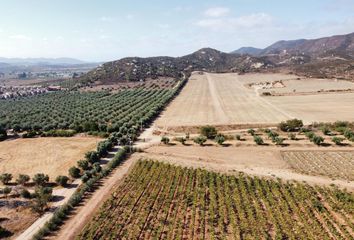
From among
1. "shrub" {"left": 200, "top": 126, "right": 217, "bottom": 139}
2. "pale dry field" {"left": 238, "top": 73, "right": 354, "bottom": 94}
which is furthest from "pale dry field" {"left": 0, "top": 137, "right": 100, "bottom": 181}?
"pale dry field" {"left": 238, "top": 73, "right": 354, "bottom": 94}

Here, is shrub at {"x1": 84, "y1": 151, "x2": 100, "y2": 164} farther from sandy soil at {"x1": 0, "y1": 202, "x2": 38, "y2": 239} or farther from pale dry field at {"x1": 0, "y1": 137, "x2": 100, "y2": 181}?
sandy soil at {"x1": 0, "y1": 202, "x2": 38, "y2": 239}

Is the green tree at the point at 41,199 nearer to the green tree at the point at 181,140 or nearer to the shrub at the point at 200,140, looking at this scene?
the green tree at the point at 181,140

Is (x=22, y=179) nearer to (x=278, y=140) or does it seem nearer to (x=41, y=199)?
(x=41, y=199)

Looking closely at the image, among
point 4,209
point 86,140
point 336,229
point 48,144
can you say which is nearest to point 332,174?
point 336,229

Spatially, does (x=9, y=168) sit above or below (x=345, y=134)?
below

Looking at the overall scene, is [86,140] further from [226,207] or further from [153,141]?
[226,207]

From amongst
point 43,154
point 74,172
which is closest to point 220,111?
point 43,154

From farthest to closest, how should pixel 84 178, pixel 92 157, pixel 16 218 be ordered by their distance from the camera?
pixel 92 157 → pixel 84 178 → pixel 16 218
